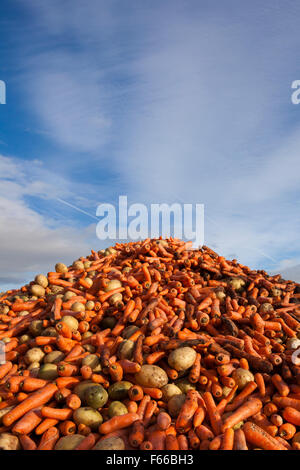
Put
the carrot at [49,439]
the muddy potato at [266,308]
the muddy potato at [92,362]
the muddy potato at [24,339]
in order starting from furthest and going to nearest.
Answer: the muddy potato at [266,308] < the muddy potato at [24,339] < the muddy potato at [92,362] < the carrot at [49,439]

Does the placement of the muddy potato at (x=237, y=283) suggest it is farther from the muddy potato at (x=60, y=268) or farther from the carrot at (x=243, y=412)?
the muddy potato at (x=60, y=268)

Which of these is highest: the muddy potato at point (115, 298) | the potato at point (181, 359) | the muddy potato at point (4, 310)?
the muddy potato at point (115, 298)

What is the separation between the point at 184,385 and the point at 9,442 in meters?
2.72

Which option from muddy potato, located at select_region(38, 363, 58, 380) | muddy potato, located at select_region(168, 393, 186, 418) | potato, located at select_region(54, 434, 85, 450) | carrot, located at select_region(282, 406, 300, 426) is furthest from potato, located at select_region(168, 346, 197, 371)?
muddy potato, located at select_region(38, 363, 58, 380)

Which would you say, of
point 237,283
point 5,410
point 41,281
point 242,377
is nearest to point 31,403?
point 5,410

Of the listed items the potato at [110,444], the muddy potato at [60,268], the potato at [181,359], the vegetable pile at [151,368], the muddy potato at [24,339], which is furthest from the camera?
the muddy potato at [60,268]

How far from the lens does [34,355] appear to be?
625 cm

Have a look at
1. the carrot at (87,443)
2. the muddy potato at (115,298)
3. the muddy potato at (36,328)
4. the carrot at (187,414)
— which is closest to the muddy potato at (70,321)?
the muddy potato at (36,328)

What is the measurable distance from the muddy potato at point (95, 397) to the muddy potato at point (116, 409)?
0.15 metres

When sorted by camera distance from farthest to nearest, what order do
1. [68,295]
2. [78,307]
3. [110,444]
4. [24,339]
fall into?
[68,295]
[78,307]
[24,339]
[110,444]

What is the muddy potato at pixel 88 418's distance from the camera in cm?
468

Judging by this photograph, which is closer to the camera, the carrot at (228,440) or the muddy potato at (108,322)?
the carrot at (228,440)

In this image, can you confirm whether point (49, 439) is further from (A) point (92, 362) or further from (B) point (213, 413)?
(B) point (213, 413)
